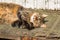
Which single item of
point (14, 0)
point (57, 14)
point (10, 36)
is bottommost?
point (10, 36)

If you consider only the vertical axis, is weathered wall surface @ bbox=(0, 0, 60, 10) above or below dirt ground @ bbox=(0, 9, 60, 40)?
above

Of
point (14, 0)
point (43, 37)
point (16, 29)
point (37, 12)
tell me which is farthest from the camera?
point (14, 0)

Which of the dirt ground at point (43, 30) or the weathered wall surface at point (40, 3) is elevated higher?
the weathered wall surface at point (40, 3)

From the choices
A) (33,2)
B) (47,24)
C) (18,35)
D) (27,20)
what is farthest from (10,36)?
(33,2)

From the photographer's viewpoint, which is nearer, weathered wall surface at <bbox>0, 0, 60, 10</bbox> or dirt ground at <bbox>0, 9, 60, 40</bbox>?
dirt ground at <bbox>0, 9, 60, 40</bbox>

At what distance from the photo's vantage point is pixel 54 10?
231 centimetres

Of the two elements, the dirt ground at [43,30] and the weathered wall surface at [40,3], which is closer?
the dirt ground at [43,30]

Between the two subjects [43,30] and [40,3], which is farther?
[40,3]

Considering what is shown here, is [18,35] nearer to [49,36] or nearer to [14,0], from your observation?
[49,36]

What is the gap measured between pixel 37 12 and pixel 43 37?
15.0 inches

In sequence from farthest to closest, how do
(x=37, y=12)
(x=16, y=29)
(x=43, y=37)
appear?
(x=37, y=12) < (x=16, y=29) < (x=43, y=37)

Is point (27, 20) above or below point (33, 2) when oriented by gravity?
below

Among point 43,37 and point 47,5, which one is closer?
point 43,37

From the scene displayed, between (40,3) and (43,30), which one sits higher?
(40,3)
